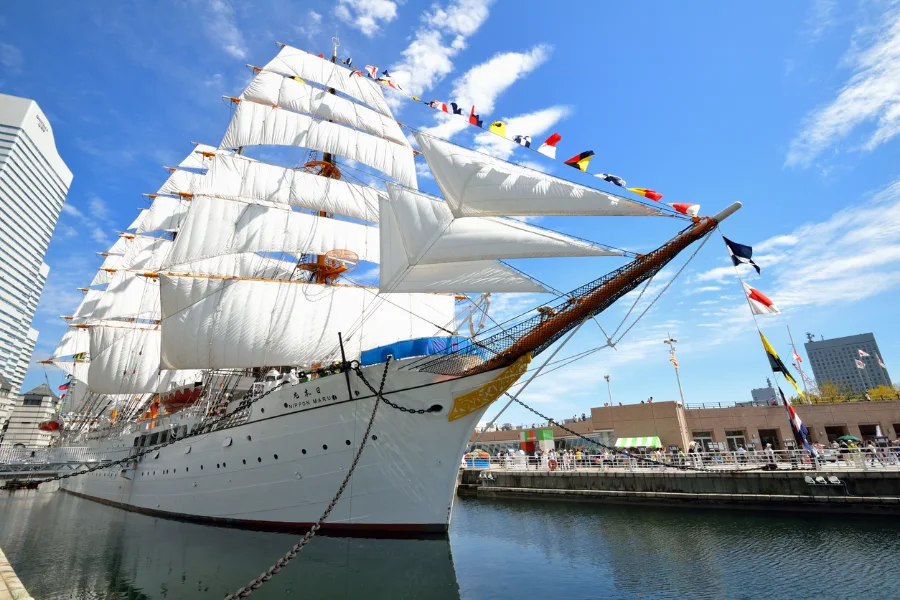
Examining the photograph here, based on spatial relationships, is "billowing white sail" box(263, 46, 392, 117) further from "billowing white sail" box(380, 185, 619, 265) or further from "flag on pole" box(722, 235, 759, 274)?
"flag on pole" box(722, 235, 759, 274)

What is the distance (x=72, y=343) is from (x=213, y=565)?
153 feet

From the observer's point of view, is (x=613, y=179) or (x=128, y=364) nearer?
(x=613, y=179)

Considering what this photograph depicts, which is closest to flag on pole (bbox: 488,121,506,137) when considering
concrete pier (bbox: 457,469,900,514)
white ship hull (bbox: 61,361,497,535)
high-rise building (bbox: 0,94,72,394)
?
white ship hull (bbox: 61,361,497,535)

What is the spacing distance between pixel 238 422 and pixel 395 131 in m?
22.2

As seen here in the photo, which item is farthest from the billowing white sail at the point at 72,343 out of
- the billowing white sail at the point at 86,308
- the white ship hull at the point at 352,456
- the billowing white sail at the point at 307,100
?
the white ship hull at the point at 352,456

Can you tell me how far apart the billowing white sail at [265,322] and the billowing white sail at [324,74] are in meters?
16.0

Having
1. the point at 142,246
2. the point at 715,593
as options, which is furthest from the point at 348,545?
the point at 142,246

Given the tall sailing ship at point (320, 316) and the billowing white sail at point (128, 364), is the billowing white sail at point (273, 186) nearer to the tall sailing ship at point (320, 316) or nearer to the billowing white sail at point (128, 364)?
the tall sailing ship at point (320, 316)

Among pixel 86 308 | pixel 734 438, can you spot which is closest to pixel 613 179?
pixel 734 438

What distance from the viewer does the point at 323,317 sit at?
869 inches

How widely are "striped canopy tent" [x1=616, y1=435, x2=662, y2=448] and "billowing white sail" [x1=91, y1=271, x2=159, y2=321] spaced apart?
38639 mm

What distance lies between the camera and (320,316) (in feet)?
72.2

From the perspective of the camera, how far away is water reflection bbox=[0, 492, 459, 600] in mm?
10594

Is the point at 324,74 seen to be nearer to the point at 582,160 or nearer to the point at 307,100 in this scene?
the point at 307,100
